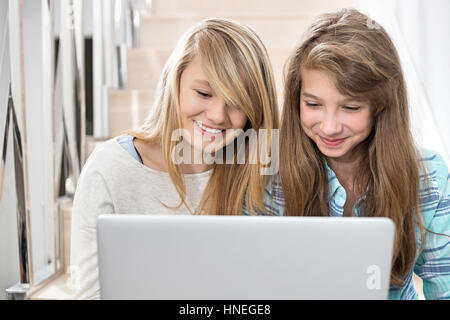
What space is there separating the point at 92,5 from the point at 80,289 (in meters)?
1.35

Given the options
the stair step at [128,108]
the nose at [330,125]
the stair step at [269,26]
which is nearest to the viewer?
the nose at [330,125]

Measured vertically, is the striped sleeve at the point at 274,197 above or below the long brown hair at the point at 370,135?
below

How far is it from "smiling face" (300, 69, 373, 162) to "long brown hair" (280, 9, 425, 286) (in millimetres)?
18

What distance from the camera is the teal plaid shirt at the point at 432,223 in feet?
3.22

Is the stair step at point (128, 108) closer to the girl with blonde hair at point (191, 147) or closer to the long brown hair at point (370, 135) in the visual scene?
the girl with blonde hair at point (191, 147)

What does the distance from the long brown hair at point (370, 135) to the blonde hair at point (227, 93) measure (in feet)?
0.19

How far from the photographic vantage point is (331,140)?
0.96 meters

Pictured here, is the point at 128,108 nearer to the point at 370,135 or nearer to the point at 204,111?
the point at 204,111

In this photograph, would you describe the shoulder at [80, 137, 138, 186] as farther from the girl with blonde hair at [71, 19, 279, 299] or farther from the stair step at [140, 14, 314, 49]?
the stair step at [140, 14, 314, 49]

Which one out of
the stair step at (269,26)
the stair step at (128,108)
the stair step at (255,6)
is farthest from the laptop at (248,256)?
the stair step at (255,6)

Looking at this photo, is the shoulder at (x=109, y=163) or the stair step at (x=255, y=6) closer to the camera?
the shoulder at (x=109, y=163)

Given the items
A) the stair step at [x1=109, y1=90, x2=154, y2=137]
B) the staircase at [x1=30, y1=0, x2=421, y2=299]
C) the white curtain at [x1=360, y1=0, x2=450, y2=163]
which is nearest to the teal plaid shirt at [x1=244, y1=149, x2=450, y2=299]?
the white curtain at [x1=360, y1=0, x2=450, y2=163]

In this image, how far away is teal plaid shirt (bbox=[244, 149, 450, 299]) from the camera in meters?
0.98

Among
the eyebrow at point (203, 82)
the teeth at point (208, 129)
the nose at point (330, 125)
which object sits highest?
the eyebrow at point (203, 82)
